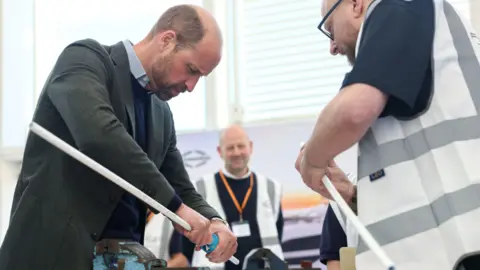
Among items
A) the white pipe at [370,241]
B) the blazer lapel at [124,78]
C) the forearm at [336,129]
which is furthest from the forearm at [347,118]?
the blazer lapel at [124,78]

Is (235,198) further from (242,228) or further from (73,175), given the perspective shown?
(73,175)

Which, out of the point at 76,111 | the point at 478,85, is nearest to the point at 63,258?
the point at 76,111

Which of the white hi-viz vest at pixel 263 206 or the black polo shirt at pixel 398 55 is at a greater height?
the black polo shirt at pixel 398 55

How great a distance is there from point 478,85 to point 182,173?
1047mm

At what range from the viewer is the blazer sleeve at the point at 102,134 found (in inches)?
66.5

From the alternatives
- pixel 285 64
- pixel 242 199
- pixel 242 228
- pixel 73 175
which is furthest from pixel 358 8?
pixel 285 64

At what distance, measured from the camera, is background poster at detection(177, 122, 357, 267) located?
15.7 feet

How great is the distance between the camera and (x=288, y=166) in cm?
504

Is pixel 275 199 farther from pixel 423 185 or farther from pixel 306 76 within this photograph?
pixel 423 185

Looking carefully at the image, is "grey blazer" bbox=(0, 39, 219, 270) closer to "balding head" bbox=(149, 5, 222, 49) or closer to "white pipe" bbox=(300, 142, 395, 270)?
"balding head" bbox=(149, 5, 222, 49)

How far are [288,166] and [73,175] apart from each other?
3371 millimetres

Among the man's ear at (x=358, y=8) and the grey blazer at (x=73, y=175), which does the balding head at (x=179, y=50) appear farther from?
Answer: the man's ear at (x=358, y=8)

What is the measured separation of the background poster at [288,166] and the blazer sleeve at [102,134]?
2.85 m

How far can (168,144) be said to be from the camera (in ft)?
6.96
